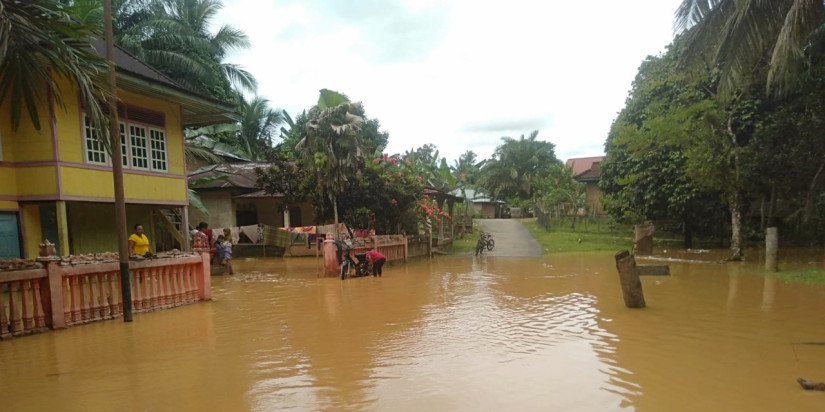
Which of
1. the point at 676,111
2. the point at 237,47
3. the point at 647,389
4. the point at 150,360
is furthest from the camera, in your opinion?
the point at 237,47

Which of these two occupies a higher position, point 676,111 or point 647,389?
point 676,111

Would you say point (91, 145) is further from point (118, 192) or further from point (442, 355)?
point (442, 355)

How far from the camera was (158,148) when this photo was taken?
43.5 ft

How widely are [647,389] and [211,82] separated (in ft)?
86.6

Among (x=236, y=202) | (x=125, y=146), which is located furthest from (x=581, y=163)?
(x=125, y=146)

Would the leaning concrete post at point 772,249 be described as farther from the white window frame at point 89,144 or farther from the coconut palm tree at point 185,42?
the coconut palm tree at point 185,42

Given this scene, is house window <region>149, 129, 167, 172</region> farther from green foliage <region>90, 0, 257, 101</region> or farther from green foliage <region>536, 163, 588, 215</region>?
green foliage <region>536, 163, 588, 215</region>

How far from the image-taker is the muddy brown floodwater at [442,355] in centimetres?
461

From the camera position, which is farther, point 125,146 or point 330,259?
point 330,259

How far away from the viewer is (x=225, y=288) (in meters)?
12.5

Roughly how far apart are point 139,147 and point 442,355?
10.5 metres

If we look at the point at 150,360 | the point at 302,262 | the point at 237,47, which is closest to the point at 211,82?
the point at 237,47

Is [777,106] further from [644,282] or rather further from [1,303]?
[1,303]

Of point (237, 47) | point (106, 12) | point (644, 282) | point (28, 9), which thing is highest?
point (237, 47)
